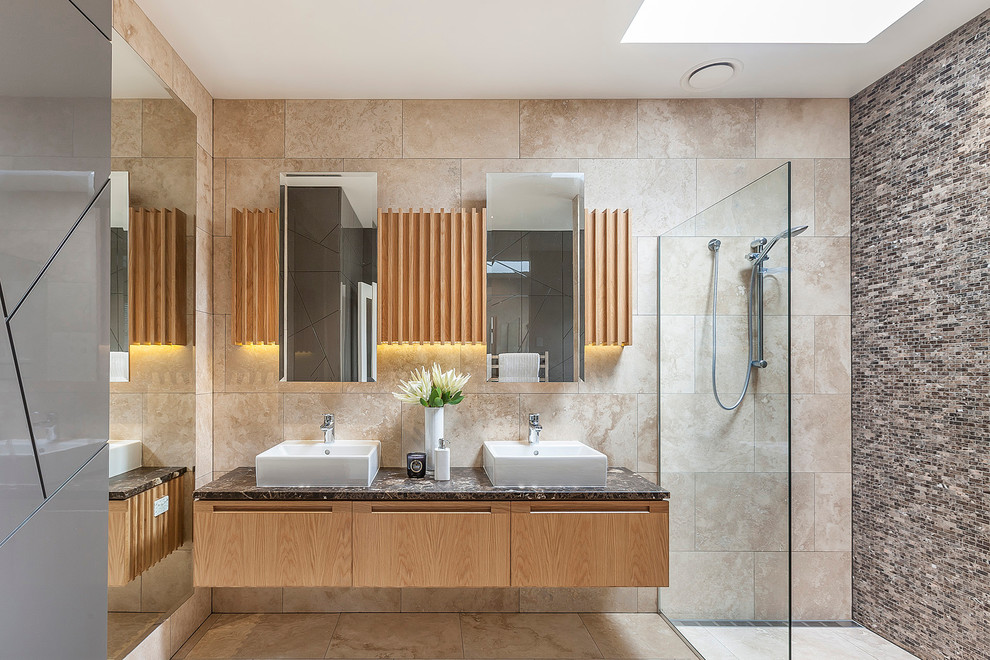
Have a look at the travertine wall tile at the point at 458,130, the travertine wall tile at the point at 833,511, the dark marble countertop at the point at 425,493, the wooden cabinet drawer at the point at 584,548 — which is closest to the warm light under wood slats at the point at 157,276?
the dark marble countertop at the point at 425,493

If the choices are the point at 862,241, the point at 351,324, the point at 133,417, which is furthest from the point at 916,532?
the point at 133,417

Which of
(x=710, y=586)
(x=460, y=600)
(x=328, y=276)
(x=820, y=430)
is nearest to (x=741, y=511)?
(x=710, y=586)

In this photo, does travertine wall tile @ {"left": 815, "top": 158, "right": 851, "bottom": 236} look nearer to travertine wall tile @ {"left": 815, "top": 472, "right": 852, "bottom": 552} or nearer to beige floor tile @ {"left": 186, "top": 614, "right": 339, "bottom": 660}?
travertine wall tile @ {"left": 815, "top": 472, "right": 852, "bottom": 552}

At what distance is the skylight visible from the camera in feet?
8.31

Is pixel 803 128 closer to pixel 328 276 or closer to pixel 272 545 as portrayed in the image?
pixel 328 276

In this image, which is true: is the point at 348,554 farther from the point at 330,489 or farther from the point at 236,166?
the point at 236,166

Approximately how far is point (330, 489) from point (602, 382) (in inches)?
57.8

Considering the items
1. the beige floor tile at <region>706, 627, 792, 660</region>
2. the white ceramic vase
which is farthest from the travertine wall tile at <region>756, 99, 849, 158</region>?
the beige floor tile at <region>706, 627, 792, 660</region>

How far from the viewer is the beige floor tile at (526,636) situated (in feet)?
8.70

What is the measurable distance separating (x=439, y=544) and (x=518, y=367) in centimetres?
94

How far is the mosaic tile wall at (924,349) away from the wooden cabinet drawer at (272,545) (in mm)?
2515

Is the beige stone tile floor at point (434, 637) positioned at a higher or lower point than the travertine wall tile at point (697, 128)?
lower

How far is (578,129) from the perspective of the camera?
310 cm

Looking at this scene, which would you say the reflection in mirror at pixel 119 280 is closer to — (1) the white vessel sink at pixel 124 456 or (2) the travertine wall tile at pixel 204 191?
(1) the white vessel sink at pixel 124 456
